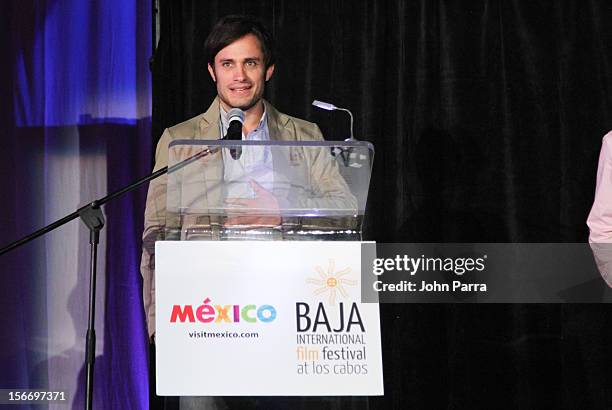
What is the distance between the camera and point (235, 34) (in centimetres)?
383

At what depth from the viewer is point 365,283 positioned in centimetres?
233

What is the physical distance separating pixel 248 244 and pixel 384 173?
1676mm

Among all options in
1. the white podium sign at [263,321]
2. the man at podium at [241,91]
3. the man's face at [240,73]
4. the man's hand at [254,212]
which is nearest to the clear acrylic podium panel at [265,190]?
the man's hand at [254,212]

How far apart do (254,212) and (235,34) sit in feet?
5.39

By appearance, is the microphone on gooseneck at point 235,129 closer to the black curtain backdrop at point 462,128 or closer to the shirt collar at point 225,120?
the shirt collar at point 225,120

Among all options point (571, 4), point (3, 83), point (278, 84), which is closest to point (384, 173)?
point (278, 84)

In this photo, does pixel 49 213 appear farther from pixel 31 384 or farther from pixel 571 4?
pixel 571 4

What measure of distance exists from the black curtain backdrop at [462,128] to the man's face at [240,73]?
0.35 ft

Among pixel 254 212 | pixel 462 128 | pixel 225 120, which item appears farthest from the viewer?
pixel 462 128

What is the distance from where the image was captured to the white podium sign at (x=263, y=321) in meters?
2.26

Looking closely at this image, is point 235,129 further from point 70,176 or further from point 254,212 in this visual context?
point 70,176

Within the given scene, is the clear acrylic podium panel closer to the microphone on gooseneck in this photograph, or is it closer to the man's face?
the microphone on gooseneck

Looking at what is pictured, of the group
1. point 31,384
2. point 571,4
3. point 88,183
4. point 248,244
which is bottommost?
point 31,384

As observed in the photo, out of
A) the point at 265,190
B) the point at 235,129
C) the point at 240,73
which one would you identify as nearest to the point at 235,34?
Answer: the point at 240,73
